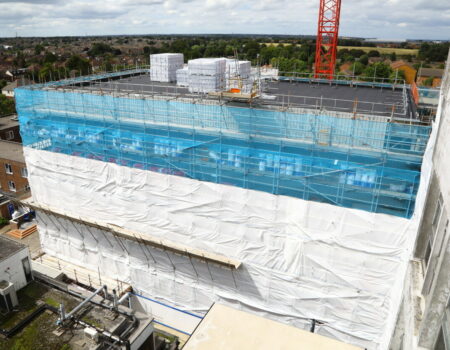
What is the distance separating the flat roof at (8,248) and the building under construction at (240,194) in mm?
4068

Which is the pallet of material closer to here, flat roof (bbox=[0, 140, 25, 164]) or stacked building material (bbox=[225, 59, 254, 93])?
flat roof (bbox=[0, 140, 25, 164])

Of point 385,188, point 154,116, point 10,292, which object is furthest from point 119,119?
point 385,188

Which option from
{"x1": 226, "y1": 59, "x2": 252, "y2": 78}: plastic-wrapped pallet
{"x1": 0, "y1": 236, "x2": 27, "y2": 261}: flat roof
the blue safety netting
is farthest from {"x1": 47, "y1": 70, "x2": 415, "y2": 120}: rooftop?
{"x1": 0, "y1": 236, "x2": 27, "y2": 261}: flat roof

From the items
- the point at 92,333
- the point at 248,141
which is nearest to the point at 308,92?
the point at 248,141

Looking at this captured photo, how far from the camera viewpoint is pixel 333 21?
118 ft

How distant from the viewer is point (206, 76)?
63.2ft

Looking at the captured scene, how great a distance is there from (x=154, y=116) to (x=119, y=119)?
2256 mm

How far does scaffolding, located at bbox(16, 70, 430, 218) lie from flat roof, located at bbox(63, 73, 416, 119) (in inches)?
30.4

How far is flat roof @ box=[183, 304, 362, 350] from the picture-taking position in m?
12.3

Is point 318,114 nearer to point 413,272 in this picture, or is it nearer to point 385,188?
point 385,188

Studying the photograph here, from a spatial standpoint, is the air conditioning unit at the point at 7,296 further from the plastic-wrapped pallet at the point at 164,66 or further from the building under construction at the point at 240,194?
the plastic-wrapped pallet at the point at 164,66

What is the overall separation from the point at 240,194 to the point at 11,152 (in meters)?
26.3

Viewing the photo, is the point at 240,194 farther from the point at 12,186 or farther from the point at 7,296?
the point at 12,186

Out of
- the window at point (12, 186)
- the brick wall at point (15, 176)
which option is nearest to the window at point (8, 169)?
the brick wall at point (15, 176)
